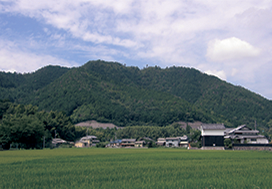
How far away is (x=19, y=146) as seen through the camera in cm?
5541

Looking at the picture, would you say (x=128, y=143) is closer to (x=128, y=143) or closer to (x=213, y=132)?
(x=128, y=143)

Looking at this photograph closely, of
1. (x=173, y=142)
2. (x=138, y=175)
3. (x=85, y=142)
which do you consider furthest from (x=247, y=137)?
(x=85, y=142)

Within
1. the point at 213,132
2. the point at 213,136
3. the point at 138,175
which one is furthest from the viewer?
the point at 213,132

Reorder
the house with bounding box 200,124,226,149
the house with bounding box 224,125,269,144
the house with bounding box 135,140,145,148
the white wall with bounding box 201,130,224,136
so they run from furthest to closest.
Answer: the house with bounding box 135,140,145,148 < the house with bounding box 224,125,269,144 < the white wall with bounding box 201,130,224,136 < the house with bounding box 200,124,226,149

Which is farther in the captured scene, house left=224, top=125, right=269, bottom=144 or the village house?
the village house

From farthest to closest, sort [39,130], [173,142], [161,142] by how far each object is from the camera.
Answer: [161,142]
[173,142]
[39,130]

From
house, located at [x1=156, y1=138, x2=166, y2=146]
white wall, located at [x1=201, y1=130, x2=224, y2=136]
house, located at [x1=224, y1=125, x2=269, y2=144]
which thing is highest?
white wall, located at [x1=201, y1=130, x2=224, y2=136]

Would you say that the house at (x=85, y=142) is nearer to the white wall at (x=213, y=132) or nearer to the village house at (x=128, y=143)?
the village house at (x=128, y=143)

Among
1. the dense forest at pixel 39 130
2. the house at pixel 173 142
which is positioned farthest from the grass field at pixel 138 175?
the house at pixel 173 142

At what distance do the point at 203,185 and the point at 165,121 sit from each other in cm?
16173

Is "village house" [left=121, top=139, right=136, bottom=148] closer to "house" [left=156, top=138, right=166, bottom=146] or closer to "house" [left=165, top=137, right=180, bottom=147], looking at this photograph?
"house" [left=156, top=138, right=166, bottom=146]

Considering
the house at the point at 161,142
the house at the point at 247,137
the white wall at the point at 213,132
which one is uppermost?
the white wall at the point at 213,132

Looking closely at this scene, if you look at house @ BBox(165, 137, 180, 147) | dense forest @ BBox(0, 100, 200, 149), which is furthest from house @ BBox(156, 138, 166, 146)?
dense forest @ BBox(0, 100, 200, 149)

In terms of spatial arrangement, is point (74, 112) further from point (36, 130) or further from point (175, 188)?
point (175, 188)
